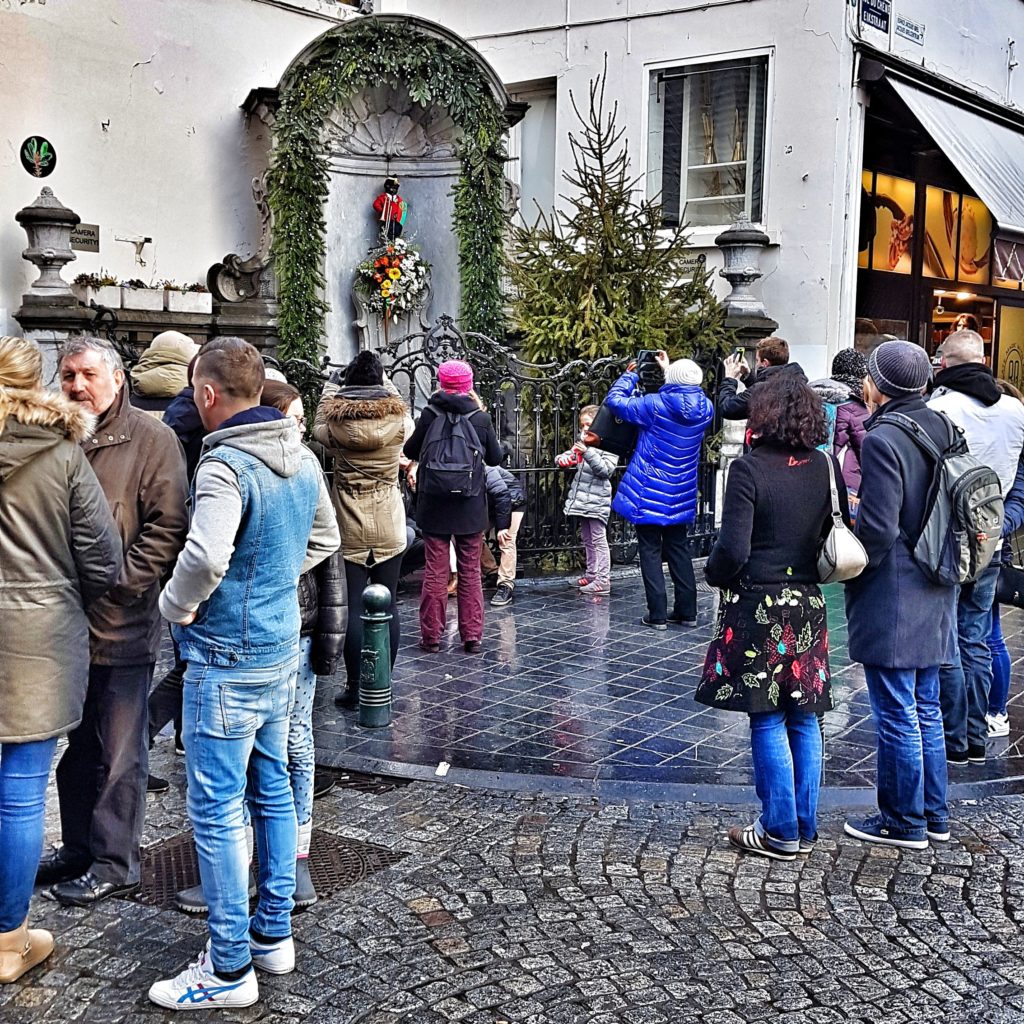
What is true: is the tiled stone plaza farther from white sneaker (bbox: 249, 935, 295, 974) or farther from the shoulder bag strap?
the shoulder bag strap

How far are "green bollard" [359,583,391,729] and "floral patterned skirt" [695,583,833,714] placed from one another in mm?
2206

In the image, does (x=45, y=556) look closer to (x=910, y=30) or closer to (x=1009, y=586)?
(x=1009, y=586)

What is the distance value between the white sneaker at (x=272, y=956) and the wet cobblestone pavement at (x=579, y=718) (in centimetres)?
198

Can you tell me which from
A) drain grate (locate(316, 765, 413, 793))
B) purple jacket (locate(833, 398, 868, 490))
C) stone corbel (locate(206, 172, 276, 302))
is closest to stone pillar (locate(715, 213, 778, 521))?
purple jacket (locate(833, 398, 868, 490))

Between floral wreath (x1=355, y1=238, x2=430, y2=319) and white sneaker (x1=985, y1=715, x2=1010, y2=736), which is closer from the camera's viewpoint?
white sneaker (x1=985, y1=715, x2=1010, y2=736)

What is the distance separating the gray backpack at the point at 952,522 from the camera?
16.6ft

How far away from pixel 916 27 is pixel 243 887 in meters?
14.6

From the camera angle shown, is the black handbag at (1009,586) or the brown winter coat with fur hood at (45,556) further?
the black handbag at (1009,586)

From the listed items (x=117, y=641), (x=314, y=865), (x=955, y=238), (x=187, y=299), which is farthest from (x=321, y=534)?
(x=955, y=238)

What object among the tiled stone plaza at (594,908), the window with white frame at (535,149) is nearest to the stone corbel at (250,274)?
the window with white frame at (535,149)

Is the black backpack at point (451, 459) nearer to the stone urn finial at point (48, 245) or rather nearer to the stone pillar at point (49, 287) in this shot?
the stone pillar at point (49, 287)

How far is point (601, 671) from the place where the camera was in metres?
7.91

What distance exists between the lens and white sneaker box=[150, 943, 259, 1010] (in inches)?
149

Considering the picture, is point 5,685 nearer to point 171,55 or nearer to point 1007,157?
point 171,55
